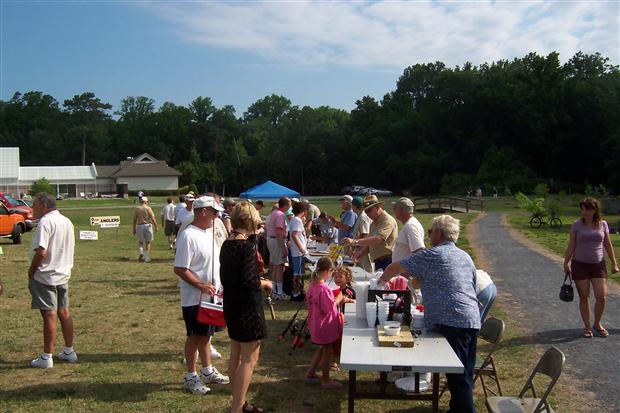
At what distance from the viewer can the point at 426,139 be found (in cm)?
7388

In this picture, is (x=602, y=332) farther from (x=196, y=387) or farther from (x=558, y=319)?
(x=196, y=387)

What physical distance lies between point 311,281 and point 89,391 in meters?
2.32

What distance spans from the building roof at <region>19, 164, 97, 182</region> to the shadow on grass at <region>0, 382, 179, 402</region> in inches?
2893

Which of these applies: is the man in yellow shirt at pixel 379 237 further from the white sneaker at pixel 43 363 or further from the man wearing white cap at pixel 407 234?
the white sneaker at pixel 43 363

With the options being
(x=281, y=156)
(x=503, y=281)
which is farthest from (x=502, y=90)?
(x=503, y=281)

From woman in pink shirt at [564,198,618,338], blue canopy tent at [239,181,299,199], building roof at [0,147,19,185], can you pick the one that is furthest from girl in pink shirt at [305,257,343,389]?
building roof at [0,147,19,185]

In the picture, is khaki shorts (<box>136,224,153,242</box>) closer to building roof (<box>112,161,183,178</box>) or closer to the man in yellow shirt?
the man in yellow shirt

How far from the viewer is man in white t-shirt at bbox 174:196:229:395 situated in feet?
16.3

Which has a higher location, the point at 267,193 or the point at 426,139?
the point at 426,139

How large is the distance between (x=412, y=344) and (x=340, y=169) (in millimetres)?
70790

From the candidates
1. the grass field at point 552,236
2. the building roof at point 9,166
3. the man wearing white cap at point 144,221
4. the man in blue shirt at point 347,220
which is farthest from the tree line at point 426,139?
the man in blue shirt at point 347,220

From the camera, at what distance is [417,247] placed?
5898 mm

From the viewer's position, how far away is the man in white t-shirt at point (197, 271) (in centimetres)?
498

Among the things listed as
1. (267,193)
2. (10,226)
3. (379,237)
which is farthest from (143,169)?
(379,237)
